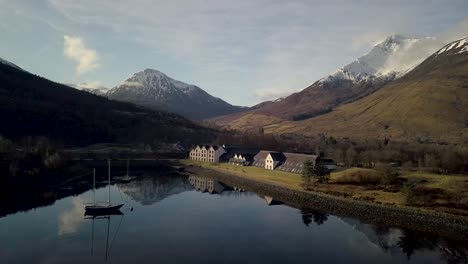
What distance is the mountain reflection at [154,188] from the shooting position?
84.8m

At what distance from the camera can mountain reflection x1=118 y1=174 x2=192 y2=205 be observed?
3339 inches

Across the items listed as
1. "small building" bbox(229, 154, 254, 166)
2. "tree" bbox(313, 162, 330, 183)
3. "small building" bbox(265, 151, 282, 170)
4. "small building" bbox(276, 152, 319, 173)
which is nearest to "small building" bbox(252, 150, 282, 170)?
"small building" bbox(265, 151, 282, 170)

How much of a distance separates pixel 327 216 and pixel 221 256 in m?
27.6

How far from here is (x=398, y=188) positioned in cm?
8294

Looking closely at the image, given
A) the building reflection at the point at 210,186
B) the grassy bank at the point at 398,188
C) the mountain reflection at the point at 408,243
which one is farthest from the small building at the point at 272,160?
the mountain reflection at the point at 408,243

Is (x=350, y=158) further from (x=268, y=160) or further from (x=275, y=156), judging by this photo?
(x=268, y=160)

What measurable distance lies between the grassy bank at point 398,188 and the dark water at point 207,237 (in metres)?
12.6

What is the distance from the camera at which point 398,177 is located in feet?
298

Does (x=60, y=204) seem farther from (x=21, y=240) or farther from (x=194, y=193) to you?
(x=194, y=193)

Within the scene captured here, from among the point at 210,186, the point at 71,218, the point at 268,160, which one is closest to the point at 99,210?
the point at 71,218

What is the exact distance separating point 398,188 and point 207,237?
1861 inches

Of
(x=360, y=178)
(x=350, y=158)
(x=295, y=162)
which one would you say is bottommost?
(x=360, y=178)

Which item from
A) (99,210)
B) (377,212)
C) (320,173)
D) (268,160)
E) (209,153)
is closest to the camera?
(99,210)

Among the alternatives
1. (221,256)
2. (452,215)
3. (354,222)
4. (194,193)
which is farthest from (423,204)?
(194,193)
